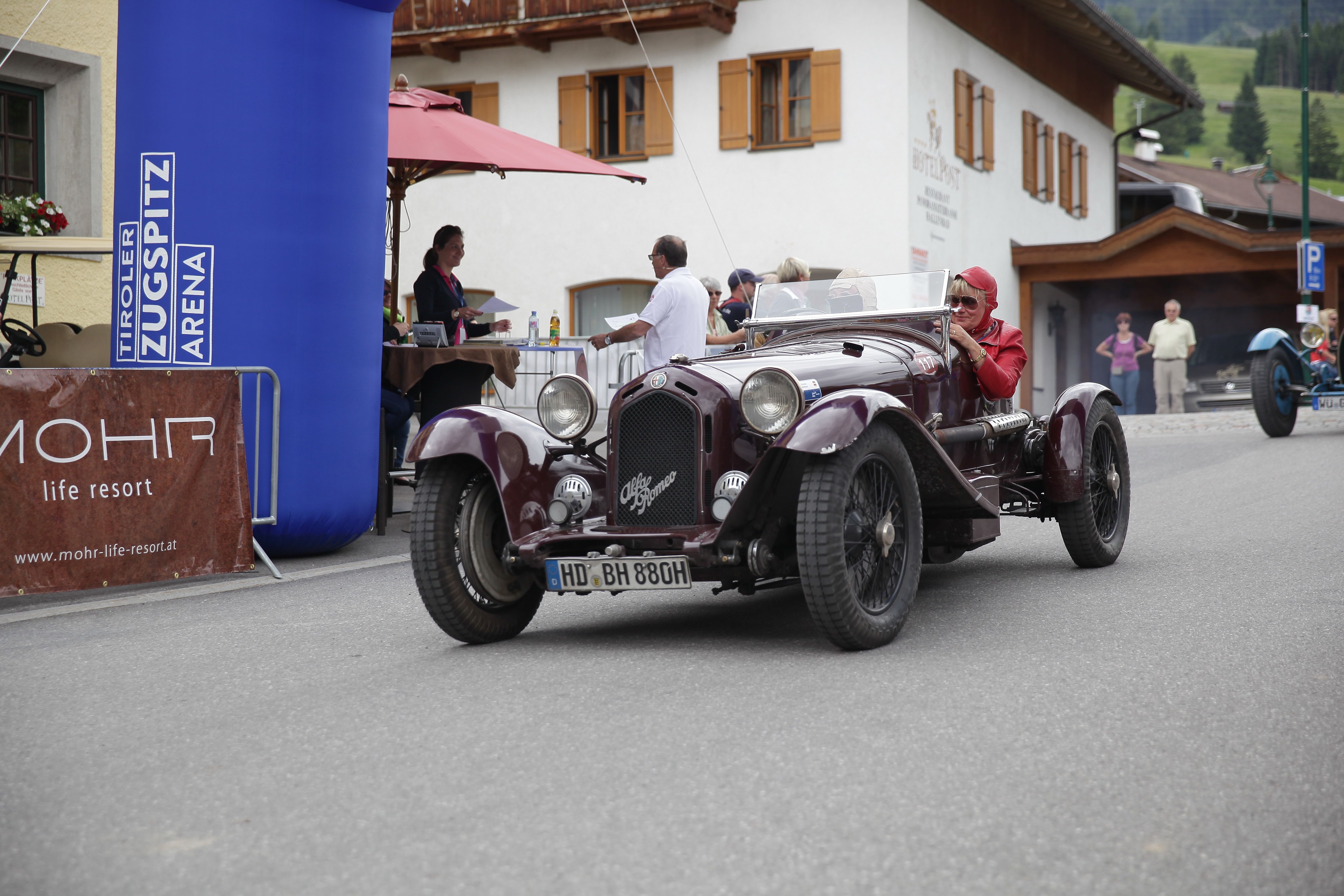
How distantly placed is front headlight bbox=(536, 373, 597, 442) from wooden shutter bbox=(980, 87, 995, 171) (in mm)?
20351

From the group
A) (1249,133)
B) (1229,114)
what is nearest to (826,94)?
(1249,133)

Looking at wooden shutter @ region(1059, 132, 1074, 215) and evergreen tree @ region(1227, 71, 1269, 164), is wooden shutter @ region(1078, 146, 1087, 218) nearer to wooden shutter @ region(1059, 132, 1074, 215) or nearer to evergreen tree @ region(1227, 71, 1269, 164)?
wooden shutter @ region(1059, 132, 1074, 215)

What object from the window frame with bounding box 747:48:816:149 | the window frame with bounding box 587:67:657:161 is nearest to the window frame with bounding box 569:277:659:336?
the window frame with bounding box 587:67:657:161

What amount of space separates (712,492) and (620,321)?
5.59 metres

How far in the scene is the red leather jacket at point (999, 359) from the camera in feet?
22.5

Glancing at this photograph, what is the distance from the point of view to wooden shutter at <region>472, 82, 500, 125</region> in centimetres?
2433

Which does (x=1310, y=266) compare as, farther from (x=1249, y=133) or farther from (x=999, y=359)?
(x=1249, y=133)

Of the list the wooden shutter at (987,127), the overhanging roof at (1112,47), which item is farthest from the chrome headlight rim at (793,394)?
the overhanging roof at (1112,47)

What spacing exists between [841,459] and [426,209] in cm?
2133

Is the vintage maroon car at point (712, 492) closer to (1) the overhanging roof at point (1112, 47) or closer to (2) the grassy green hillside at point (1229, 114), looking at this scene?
(1) the overhanging roof at point (1112, 47)

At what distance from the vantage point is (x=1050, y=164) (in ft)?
95.5

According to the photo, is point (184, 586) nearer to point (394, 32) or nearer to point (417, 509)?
point (417, 509)

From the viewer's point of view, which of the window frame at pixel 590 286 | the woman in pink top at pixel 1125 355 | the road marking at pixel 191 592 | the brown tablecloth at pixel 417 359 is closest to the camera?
the road marking at pixel 191 592

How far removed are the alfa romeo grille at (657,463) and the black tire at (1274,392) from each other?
10.8 m
